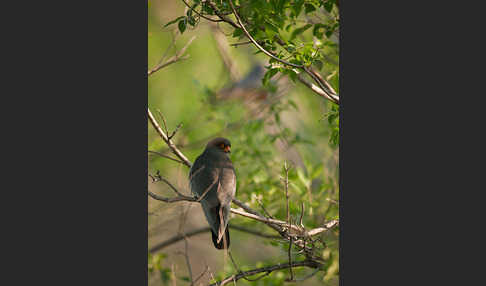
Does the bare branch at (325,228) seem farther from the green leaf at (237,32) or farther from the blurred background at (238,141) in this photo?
the green leaf at (237,32)

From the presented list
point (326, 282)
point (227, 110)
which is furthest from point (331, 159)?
point (227, 110)

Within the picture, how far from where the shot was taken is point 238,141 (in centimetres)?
523

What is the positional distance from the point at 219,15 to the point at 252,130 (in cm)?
140

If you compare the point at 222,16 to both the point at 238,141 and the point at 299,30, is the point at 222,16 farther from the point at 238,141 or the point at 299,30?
the point at 238,141

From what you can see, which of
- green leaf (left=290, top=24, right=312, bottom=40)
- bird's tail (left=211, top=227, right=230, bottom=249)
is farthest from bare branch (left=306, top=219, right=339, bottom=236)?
A: green leaf (left=290, top=24, right=312, bottom=40)

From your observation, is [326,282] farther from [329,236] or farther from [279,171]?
[279,171]

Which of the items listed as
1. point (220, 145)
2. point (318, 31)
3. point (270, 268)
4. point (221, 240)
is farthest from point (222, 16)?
point (270, 268)

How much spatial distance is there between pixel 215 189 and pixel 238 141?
4.60 ft

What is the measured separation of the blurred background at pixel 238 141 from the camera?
160 inches

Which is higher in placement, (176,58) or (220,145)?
(176,58)

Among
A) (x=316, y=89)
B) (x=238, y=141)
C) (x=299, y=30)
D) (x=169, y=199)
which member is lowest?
(x=169, y=199)

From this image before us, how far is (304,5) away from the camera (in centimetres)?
420

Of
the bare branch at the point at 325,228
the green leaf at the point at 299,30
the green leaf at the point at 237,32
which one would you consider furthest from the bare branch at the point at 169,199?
the green leaf at the point at 299,30

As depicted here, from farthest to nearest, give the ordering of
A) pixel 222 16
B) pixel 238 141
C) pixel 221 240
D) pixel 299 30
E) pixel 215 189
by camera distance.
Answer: pixel 238 141, pixel 299 30, pixel 222 16, pixel 221 240, pixel 215 189
